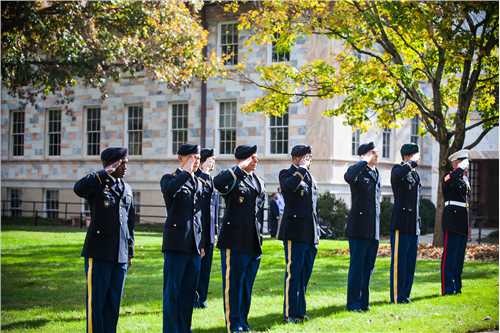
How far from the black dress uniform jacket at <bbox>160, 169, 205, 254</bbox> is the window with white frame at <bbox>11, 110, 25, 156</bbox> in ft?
95.5

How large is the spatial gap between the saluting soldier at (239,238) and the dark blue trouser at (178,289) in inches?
29.1

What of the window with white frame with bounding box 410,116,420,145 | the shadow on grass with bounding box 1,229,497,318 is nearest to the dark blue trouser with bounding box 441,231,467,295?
the shadow on grass with bounding box 1,229,497,318

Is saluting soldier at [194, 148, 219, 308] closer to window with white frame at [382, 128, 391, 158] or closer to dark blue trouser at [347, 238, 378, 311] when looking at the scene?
dark blue trouser at [347, 238, 378, 311]

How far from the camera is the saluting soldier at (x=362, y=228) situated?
10.8 m

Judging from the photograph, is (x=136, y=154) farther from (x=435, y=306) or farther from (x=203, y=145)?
(x=435, y=306)

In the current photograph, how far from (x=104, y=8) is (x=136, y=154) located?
53.3 ft

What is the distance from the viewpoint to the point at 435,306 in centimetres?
1127

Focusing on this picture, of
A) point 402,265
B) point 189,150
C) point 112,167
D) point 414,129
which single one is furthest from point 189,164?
point 414,129

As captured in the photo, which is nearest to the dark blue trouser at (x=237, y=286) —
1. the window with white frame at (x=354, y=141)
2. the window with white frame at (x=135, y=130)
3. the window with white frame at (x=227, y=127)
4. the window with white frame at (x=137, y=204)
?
the window with white frame at (x=354, y=141)

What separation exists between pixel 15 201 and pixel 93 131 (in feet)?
17.7

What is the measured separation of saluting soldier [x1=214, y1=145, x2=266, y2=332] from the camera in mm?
9227

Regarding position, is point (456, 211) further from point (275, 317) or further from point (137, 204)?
point (137, 204)

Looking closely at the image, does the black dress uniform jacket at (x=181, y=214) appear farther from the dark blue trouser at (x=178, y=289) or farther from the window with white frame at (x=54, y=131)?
the window with white frame at (x=54, y=131)

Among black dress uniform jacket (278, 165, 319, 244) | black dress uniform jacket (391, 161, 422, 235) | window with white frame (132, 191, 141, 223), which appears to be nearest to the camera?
black dress uniform jacket (278, 165, 319, 244)
